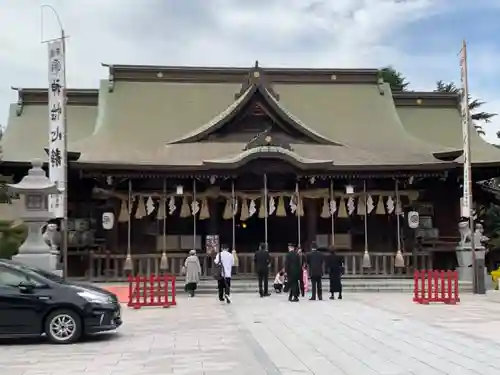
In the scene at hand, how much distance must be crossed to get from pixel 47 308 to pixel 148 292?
721 centimetres

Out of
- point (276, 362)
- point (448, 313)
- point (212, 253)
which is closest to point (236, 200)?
point (212, 253)

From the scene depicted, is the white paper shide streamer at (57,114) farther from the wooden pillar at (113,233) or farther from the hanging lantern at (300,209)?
the hanging lantern at (300,209)

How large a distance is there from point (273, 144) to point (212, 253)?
459 centimetres

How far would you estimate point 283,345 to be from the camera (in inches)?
448

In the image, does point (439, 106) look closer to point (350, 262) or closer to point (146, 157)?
point (350, 262)

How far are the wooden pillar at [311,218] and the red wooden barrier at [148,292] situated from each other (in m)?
8.96

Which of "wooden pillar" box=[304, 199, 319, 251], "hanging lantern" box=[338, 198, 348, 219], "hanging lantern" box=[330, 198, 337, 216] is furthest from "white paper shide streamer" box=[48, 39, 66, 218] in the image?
"hanging lantern" box=[338, 198, 348, 219]

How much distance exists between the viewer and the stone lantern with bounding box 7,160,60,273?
17656 mm

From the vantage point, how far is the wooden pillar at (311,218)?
26609 mm

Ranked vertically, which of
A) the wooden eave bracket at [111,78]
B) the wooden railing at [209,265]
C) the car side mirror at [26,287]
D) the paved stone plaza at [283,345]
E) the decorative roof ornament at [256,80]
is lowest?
the paved stone plaza at [283,345]

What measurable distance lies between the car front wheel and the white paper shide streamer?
28.3ft

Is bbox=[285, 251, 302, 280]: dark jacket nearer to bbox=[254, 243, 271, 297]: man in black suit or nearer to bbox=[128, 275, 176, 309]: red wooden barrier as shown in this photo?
bbox=[254, 243, 271, 297]: man in black suit

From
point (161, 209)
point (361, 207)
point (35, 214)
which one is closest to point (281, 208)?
point (361, 207)

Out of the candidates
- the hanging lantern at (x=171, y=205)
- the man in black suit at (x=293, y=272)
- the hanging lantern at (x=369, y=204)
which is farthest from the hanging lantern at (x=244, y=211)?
the man in black suit at (x=293, y=272)
